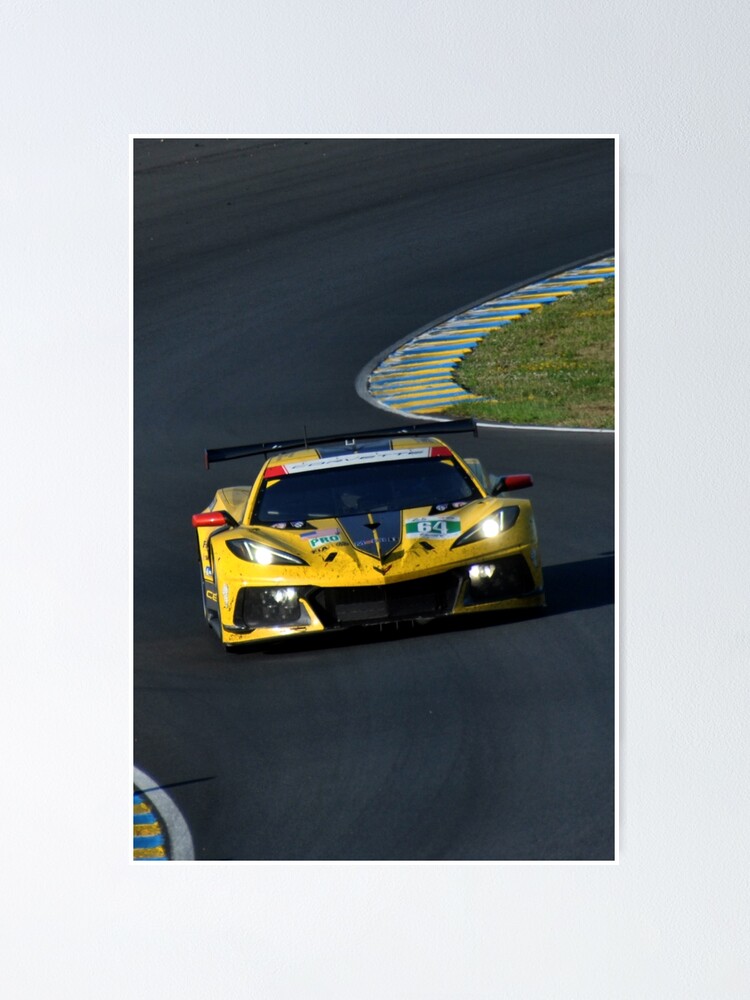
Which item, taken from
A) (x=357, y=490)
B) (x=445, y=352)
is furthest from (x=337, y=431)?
(x=445, y=352)

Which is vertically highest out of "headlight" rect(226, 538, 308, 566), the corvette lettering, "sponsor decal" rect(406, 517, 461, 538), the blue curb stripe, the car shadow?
"sponsor decal" rect(406, 517, 461, 538)

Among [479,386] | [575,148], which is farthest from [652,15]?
[479,386]

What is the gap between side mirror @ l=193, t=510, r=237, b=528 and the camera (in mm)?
6105

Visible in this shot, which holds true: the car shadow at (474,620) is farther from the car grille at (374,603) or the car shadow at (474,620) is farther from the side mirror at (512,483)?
the side mirror at (512,483)

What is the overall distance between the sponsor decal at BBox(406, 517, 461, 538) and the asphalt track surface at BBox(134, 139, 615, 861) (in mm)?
349

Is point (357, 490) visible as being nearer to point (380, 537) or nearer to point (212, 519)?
point (380, 537)

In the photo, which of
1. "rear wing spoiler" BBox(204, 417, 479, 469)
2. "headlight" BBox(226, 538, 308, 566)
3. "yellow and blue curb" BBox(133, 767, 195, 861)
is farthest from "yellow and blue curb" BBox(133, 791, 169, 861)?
"rear wing spoiler" BBox(204, 417, 479, 469)

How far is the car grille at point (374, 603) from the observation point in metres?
5.84

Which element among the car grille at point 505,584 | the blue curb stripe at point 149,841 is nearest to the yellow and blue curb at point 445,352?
the car grille at point 505,584

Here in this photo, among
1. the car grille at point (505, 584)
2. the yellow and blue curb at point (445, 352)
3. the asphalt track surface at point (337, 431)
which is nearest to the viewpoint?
the asphalt track surface at point (337, 431)

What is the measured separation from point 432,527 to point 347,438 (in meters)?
0.52

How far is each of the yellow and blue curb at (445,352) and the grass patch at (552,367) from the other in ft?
0.14

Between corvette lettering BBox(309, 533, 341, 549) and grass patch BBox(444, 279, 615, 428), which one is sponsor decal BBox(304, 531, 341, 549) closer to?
corvette lettering BBox(309, 533, 341, 549)

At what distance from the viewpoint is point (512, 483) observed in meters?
6.10
